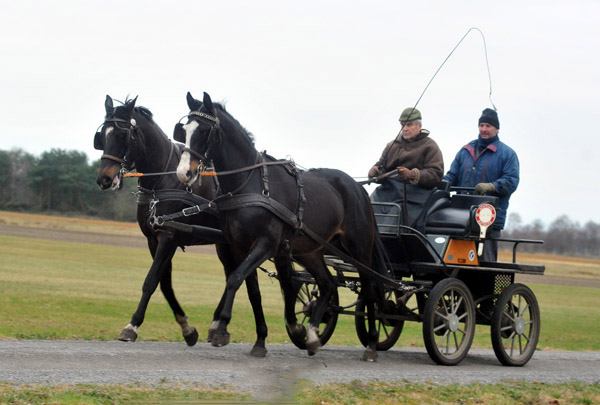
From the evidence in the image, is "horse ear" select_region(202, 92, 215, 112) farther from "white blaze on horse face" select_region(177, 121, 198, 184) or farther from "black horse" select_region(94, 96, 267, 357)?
"black horse" select_region(94, 96, 267, 357)

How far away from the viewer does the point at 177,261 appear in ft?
148

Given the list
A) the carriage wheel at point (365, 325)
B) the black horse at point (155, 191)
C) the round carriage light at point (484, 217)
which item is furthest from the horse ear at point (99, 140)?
the round carriage light at point (484, 217)


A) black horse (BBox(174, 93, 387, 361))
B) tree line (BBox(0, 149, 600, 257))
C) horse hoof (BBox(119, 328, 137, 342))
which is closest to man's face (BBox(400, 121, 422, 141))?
black horse (BBox(174, 93, 387, 361))

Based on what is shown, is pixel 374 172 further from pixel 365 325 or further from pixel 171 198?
pixel 171 198

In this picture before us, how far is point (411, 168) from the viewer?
11586 millimetres

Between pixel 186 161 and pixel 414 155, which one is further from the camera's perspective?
pixel 414 155

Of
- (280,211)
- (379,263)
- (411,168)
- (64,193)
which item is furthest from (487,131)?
(64,193)

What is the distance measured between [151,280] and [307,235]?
2.04 meters

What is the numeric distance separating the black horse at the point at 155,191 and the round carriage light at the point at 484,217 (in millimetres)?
3121

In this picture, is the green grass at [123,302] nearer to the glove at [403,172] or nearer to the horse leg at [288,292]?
the horse leg at [288,292]

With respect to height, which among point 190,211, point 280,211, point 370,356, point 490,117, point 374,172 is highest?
point 490,117

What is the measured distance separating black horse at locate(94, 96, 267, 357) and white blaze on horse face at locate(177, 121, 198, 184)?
1.51 metres

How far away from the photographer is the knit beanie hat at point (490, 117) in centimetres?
1213

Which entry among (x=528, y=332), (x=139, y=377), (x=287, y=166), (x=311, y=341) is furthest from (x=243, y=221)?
(x=528, y=332)
